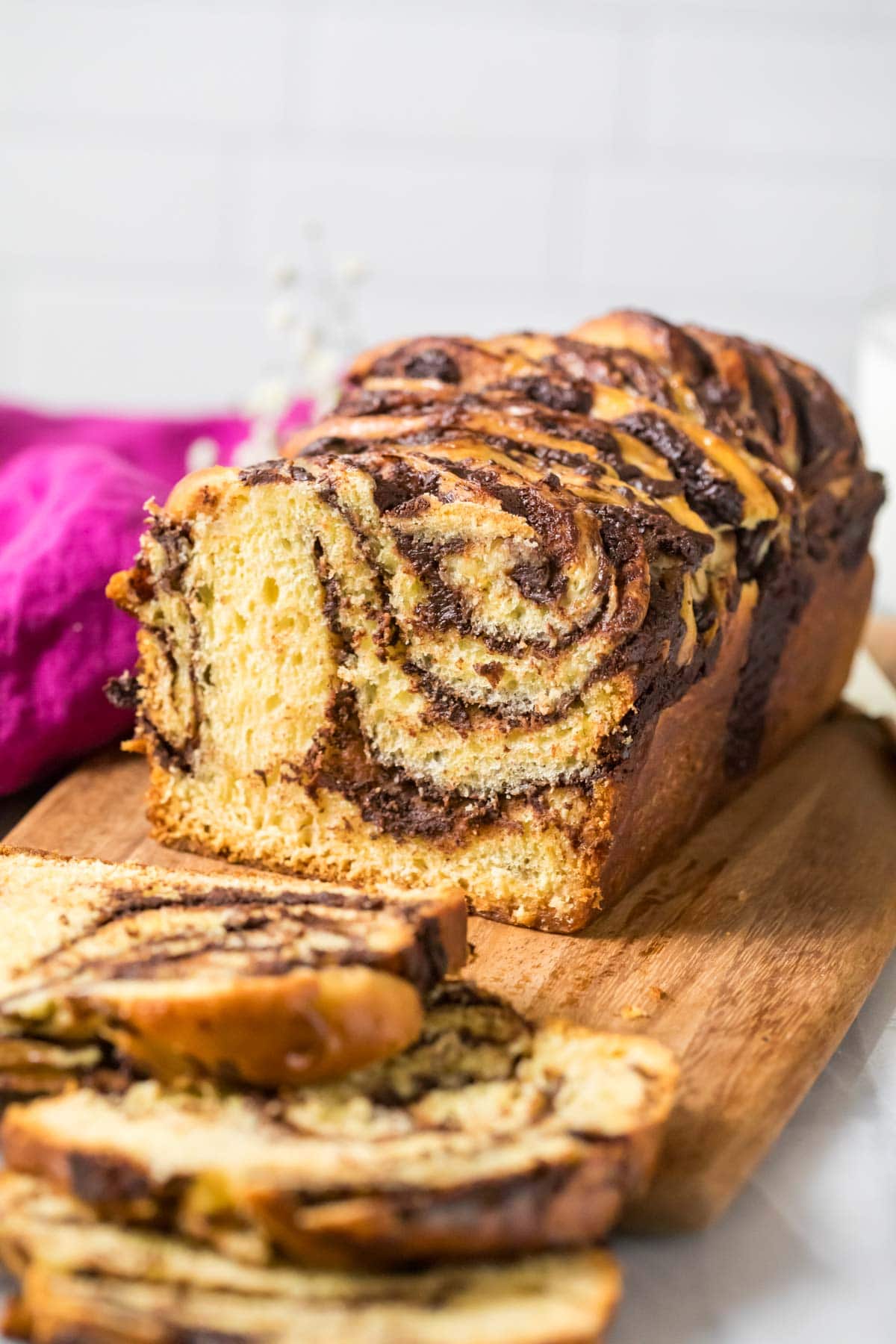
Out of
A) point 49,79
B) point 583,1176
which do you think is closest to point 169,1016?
point 583,1176

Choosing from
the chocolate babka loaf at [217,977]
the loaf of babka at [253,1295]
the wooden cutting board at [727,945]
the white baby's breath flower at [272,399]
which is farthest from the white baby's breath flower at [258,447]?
the loaf of babka at [253,1295]

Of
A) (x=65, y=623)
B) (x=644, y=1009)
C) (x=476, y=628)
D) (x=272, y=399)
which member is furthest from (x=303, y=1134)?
(x=272, y=399)

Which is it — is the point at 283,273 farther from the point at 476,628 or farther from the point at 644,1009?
the point at 644,1009

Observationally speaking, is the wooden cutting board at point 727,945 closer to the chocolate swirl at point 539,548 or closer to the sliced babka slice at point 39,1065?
the chocolate swirl at point 539,548

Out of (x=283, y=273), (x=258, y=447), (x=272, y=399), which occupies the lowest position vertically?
(x=258, y=447)

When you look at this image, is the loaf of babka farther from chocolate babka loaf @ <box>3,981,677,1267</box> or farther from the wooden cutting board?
the wooden cutting board

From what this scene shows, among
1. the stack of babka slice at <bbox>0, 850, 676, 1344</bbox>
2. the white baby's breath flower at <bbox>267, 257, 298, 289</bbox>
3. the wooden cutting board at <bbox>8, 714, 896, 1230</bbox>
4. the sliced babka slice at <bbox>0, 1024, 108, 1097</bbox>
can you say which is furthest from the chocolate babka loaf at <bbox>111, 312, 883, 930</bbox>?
the white baby's breath flower at <bbox>267, 257, 298, 289</bbox>

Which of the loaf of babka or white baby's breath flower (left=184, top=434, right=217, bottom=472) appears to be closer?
the loaf of babka
